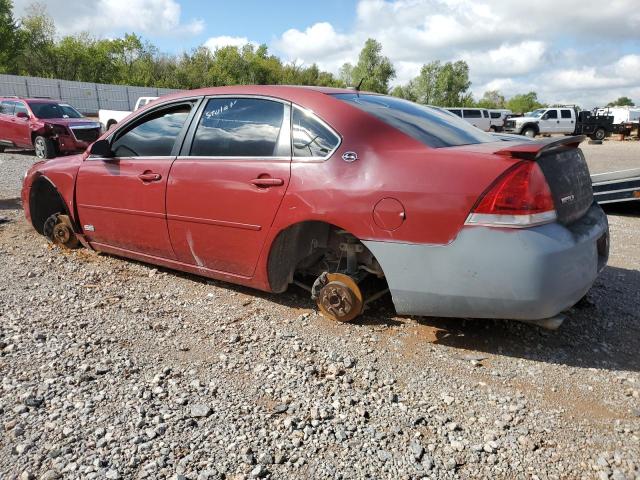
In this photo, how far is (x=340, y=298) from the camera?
10.6ft

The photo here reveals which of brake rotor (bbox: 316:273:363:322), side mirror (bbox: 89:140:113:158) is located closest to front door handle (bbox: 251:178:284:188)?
brake rotor (bbox: 316:273:363:322)

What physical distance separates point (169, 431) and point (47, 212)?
3.92 metres

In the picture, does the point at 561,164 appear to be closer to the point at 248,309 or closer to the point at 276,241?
the point at 276,241

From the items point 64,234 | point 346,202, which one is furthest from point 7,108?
point 346,202

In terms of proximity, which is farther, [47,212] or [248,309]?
[47,212]

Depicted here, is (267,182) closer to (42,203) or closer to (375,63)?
(42,203)

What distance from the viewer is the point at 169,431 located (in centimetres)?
223

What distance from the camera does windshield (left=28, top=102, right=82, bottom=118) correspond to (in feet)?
46.0

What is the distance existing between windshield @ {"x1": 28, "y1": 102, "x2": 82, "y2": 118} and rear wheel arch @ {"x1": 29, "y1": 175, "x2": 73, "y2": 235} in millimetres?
10433

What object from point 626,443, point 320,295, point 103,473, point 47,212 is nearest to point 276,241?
point 320,295

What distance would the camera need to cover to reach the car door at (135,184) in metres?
3.80

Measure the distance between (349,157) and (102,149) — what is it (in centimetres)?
231

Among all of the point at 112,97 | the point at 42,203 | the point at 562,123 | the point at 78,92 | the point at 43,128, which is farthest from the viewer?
the point at 112,97

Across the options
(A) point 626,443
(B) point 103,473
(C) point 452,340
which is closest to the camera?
(B) point 103,473
